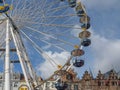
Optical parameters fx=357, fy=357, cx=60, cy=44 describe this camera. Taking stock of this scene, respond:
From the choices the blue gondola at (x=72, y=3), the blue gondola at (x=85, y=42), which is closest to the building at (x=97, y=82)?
the blue gondola at (x=72, y=3)

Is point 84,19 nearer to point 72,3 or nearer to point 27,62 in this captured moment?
point 72,3

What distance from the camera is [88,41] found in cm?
4191

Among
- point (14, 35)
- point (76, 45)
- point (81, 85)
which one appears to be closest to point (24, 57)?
point (14, 35)

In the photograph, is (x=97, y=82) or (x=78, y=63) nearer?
(x=78, y=63)

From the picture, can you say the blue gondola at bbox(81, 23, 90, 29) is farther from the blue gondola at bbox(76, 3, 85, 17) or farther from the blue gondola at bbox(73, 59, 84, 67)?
the blue gondola at bbox(73, 59, 84, 67)

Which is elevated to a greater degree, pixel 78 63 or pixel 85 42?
pixel 85 42

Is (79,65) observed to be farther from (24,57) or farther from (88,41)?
(24,57)

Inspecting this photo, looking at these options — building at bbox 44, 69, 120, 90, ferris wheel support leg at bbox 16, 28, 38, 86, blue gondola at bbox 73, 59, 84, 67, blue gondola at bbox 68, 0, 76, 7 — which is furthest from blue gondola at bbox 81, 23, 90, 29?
building at bbox 44, 69, 120, 90

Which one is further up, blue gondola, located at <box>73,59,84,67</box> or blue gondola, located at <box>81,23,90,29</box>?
blue gondola, located at <box>81,23,90,29</box>

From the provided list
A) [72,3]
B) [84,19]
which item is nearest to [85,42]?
[84,19]

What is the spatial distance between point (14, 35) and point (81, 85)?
4884cm

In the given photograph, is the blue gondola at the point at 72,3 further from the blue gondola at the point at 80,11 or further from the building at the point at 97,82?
the building at the point at 97,82

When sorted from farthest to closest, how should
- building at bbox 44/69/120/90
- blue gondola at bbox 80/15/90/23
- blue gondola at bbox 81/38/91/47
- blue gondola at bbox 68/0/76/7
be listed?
building at bbox 44/69/120/90
blue gondola at bbox 68/0/76/7
blue gondola at bbox 80/15/90/23
blue gondola at bbox 81/38/91/47

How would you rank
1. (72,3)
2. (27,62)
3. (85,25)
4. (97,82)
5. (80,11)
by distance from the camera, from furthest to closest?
(97,82) → (72,3) → (80,11) → (85,25) → (27,62)
